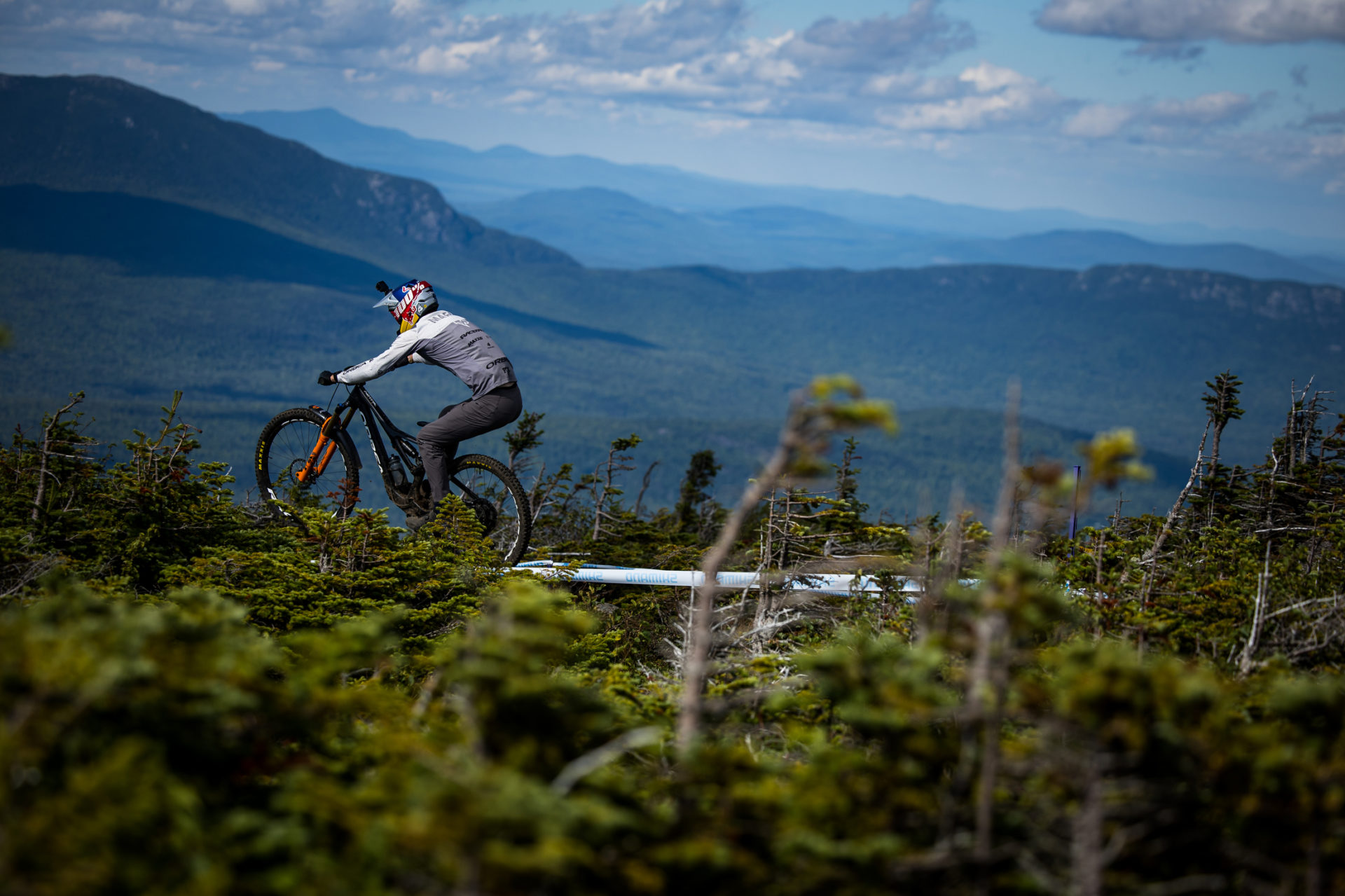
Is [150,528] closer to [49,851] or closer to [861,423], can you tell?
[49,851]

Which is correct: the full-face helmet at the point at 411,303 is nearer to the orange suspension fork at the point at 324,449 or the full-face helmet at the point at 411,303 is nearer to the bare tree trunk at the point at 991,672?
the orange suspension fork at the point at 324,449

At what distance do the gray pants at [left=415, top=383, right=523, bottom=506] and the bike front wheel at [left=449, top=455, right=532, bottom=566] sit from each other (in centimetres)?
20

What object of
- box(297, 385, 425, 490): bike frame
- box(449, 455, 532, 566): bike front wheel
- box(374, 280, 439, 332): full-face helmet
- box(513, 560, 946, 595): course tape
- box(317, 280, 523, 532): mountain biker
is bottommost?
box(513, 560, 946, 595): course tape

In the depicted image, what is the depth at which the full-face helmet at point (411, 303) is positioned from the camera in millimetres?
9938

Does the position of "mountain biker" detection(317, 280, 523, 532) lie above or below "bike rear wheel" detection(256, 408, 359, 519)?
above

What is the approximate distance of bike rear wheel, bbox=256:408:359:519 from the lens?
10.4m

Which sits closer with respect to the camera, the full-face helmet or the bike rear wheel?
the full-face helmet

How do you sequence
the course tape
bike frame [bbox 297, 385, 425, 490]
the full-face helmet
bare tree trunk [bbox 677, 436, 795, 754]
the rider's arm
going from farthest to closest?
bike frame [bbox 297, 385, 425, 490], the full-face helmet, the rider's arm, the course tape, bare tree trunk [bbox 677, 436, 795, 754]

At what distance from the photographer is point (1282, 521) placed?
13.3 meters

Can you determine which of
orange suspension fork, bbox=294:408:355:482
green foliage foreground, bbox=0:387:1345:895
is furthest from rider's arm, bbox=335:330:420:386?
green foliage foreground, bbox=0:387:1345:895

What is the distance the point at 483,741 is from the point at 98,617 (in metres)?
1.48

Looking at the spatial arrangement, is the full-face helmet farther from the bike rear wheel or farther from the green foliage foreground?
the green foliage foreground

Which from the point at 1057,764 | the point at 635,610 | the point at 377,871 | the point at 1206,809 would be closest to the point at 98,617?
the point at 377,871

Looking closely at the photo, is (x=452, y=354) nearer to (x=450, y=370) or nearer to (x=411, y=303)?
(x=450, y=370)
